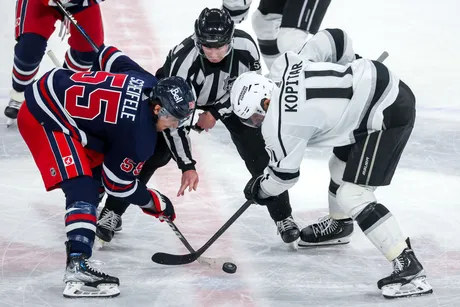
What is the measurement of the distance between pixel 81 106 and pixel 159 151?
2.11 feet

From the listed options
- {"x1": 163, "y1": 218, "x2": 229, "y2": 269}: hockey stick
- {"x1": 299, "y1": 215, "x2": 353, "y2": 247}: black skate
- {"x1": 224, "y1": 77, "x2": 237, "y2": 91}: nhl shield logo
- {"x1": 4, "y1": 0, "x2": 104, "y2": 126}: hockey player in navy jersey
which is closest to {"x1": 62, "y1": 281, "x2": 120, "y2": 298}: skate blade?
{"x1": 163, "y1": 218, "x2": 229, "y2": 269}: hockey stick

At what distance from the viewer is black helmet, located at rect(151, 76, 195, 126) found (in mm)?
3197

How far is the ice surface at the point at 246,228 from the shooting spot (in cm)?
335

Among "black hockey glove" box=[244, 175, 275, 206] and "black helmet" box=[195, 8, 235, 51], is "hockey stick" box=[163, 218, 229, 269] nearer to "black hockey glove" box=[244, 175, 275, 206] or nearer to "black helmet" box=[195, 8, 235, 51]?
"black hockey glove" box=[244, 175, 275, 206]

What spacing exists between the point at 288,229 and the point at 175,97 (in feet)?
2.97

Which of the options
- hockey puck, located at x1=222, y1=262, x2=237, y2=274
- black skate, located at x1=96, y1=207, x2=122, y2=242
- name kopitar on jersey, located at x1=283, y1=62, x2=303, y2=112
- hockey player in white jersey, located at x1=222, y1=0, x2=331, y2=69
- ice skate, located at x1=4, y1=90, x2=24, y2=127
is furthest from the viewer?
ice skate, located at x1=4, y1=90, x2=24, y2=127

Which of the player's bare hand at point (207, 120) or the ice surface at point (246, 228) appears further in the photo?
the player's bare hand at point (207, 120)

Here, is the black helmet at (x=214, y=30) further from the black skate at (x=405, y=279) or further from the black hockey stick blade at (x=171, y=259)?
the black skate at (x=405, y=279)

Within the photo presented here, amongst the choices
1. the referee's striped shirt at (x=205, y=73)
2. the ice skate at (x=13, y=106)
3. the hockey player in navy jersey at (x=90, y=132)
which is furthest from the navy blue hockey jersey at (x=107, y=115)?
the ice skate at (x=13, y=106)

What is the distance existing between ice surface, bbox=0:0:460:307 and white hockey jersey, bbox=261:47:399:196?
0.48 m

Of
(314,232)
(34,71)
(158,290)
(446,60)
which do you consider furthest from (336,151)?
(446,60)

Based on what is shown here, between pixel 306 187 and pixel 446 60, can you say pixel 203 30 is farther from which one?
pixel 446 60

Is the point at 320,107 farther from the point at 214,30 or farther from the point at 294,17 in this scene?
the point at 294,17

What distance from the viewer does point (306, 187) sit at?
4.43 meters
